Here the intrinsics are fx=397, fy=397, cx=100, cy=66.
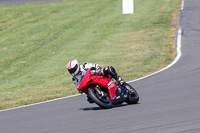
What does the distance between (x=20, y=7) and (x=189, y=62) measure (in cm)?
3023

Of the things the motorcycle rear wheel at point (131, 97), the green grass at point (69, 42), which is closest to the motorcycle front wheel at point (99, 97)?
the motorcycle rear wheel at point (131, 97)

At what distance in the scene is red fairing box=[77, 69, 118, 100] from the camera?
9461 millimetres

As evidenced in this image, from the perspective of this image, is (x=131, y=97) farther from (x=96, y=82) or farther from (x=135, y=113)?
(x=135, y=113)

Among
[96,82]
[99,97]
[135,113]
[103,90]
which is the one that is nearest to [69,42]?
[103,90]

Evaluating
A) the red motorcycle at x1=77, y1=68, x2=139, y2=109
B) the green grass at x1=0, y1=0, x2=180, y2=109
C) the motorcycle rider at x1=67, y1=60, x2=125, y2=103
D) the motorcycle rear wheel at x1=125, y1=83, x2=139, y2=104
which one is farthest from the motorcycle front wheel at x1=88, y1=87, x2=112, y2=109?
the green grass at x1=0, y1=0, x2=180, y2=109

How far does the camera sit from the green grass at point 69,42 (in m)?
17.5

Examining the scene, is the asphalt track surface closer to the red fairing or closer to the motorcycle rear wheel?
the motorcycle rear wheel

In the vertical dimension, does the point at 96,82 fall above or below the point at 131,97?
above

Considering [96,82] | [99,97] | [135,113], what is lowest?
[135,113]

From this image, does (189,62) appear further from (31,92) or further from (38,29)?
(38,29)

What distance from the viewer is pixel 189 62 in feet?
55.4

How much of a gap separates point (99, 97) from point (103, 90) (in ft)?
1.61

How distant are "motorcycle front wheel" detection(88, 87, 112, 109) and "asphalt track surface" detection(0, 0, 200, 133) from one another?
6.8 inches

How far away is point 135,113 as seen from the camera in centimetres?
877
